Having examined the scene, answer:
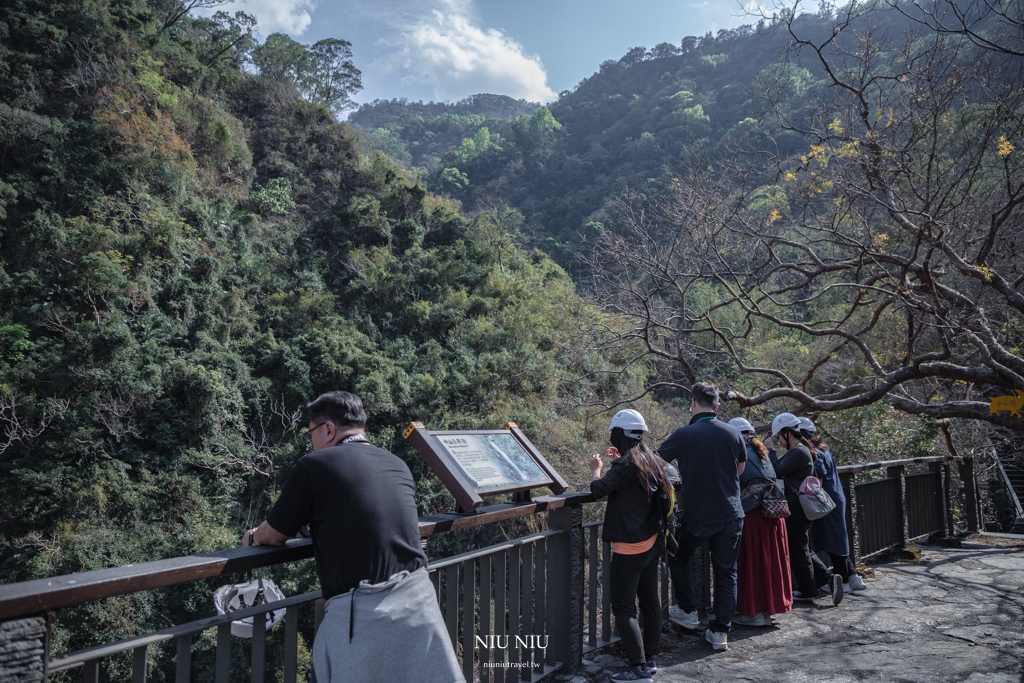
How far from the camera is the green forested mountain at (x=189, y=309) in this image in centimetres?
1670

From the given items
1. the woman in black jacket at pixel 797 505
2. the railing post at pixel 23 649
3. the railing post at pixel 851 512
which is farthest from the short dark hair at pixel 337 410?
the railing post at pixel 851 512

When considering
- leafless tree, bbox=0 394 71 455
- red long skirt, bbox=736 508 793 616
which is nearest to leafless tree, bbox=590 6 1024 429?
red long skirt, bbox=736 508 793 616

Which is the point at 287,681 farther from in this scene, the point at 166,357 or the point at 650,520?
the point at 166,357

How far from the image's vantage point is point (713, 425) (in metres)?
4.35

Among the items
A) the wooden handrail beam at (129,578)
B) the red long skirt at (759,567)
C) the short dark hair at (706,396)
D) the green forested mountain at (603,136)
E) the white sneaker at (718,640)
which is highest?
the green forested mountain at (603,136)

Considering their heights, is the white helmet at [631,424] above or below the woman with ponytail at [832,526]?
above

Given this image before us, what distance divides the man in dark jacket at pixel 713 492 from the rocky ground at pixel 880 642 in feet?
1.05

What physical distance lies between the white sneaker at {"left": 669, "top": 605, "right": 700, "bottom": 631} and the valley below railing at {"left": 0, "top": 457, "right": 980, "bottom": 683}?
0.15m

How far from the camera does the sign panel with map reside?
2982mm

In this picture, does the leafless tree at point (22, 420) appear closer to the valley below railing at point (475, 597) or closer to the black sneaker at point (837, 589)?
the valley below railing at point (475, 597)

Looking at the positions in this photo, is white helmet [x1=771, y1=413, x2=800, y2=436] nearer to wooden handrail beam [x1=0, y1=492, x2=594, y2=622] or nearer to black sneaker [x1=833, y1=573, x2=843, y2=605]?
black sneaker [x1=833, y1=573, x2=843, y2=605]

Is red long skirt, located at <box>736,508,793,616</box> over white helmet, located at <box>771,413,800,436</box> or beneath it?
beneath

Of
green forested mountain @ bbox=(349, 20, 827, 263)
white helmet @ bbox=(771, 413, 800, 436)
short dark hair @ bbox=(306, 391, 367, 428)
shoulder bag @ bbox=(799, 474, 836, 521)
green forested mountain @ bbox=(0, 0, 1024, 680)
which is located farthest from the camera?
green forested mountain @ bbox=(349, 20, 827, 263)

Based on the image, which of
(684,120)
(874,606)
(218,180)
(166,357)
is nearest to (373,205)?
(218,180)
